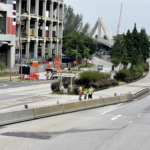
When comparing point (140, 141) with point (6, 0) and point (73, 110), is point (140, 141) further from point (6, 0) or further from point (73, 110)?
point (6, 0)

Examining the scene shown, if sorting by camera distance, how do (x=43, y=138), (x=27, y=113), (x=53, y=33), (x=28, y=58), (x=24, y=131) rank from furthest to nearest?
(x=53, y=33) → (x=28, y=58) → (x=27, y=113) → (x=24, y=131) → (x=43, y=138)

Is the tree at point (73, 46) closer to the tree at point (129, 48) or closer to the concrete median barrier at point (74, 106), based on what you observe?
the tree at point (129, 48)

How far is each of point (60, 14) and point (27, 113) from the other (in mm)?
85575

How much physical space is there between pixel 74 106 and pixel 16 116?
663cm

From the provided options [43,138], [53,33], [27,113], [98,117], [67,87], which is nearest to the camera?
[43,138]

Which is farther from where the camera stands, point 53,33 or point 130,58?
point 53,33

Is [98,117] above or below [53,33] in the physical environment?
below

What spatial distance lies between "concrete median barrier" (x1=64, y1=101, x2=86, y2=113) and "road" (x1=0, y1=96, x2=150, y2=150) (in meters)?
1.00

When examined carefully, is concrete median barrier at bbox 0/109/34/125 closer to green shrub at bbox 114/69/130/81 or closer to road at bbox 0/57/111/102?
road at bbox 0/57/111/102

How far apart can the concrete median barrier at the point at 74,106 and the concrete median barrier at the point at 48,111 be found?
2.32ft

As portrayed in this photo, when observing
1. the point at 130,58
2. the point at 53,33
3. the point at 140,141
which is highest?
the point at 53,33

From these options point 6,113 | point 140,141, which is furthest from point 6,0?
point 140,141

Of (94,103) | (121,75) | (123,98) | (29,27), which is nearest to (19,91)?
(123,98)

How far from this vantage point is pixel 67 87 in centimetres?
3906
